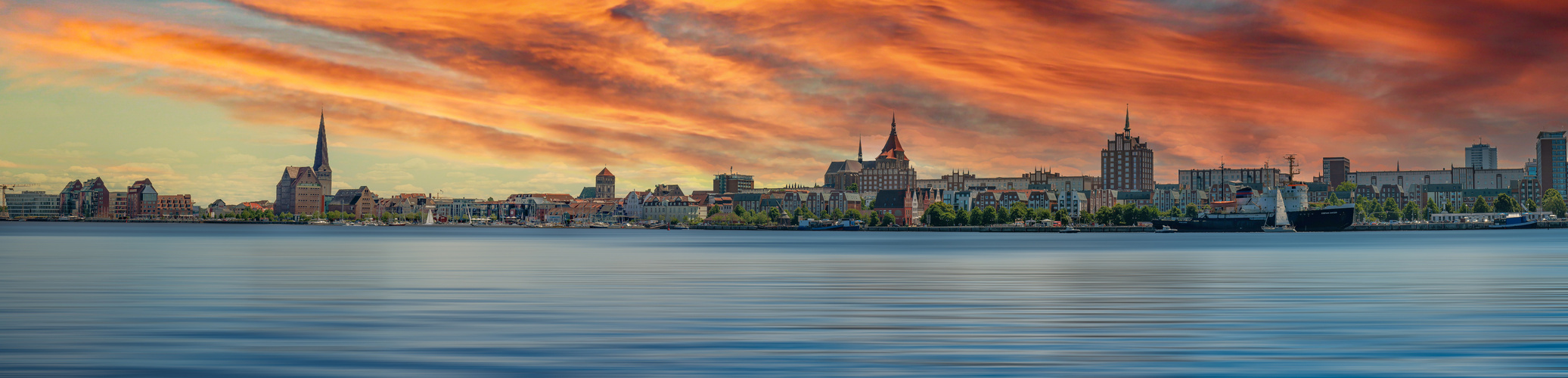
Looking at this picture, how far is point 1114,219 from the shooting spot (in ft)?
624

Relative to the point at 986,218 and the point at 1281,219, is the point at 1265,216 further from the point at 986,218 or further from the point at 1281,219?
the point at 986,218

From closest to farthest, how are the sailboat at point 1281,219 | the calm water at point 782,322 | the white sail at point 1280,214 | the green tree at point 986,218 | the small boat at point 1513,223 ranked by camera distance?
the calm water at point 782,322 → the sailboat at point 1281,219 → the white sail at point 1280,214 → the small boat at point 1513,223 → the green tree at point 986,218

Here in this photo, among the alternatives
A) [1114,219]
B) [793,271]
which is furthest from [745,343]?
[1114,219]

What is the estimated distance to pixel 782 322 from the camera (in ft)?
66.0

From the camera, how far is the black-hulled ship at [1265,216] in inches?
5822

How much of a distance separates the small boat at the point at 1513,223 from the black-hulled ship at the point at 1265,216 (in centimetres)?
4164

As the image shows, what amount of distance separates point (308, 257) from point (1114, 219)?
523 ft

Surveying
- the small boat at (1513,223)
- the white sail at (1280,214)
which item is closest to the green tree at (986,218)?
the white sail at (1280,214)

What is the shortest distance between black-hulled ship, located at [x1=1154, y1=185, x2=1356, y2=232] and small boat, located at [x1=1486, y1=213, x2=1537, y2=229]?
Result: 41638 millimetres

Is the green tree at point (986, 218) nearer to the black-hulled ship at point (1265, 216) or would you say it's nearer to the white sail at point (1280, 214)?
the black-hulled ship at point (1265, 216)


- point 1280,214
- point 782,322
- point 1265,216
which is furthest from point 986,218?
point 782,322

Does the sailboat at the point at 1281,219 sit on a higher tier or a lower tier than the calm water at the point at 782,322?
higher

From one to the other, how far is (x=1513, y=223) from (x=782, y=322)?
194 m

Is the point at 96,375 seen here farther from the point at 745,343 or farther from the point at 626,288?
the point at 626,288
